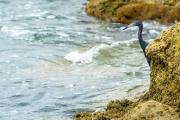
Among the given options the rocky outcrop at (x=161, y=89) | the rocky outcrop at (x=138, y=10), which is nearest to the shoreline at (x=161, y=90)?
the rocky outcrop at (x=161, y=89)

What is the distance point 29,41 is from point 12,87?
13.5ft

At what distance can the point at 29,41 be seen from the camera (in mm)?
14461

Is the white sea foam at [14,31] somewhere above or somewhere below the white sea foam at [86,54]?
below

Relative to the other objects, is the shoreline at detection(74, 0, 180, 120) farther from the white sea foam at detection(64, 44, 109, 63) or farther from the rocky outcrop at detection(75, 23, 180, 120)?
the white sea foam at detection(64, 44, 109, 63)

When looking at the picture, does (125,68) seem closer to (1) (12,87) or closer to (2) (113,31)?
(1) (12,87)

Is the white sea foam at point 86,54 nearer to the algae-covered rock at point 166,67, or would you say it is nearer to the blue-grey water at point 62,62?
the blue-grey water at point 62,62

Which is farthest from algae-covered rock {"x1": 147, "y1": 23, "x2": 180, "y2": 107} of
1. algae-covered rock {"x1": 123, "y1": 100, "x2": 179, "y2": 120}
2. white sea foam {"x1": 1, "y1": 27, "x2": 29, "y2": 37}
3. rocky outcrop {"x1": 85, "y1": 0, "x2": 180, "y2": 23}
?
rocky outcrop {"x1": 85, "y1": 0, "x2": 180, "y2": 23}

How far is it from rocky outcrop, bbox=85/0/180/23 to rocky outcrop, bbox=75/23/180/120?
9.05 m

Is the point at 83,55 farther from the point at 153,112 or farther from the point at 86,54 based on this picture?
the point at 153,112

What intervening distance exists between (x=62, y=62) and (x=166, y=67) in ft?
19.4

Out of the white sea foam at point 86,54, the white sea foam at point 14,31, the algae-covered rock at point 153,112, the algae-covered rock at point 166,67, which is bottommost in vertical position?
the white sea foam at point 14,31

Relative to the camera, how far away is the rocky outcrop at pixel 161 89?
20.2 ft

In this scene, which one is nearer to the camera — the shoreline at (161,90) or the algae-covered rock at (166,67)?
the shoreline at (161,90)

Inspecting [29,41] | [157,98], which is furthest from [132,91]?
[29,41]
